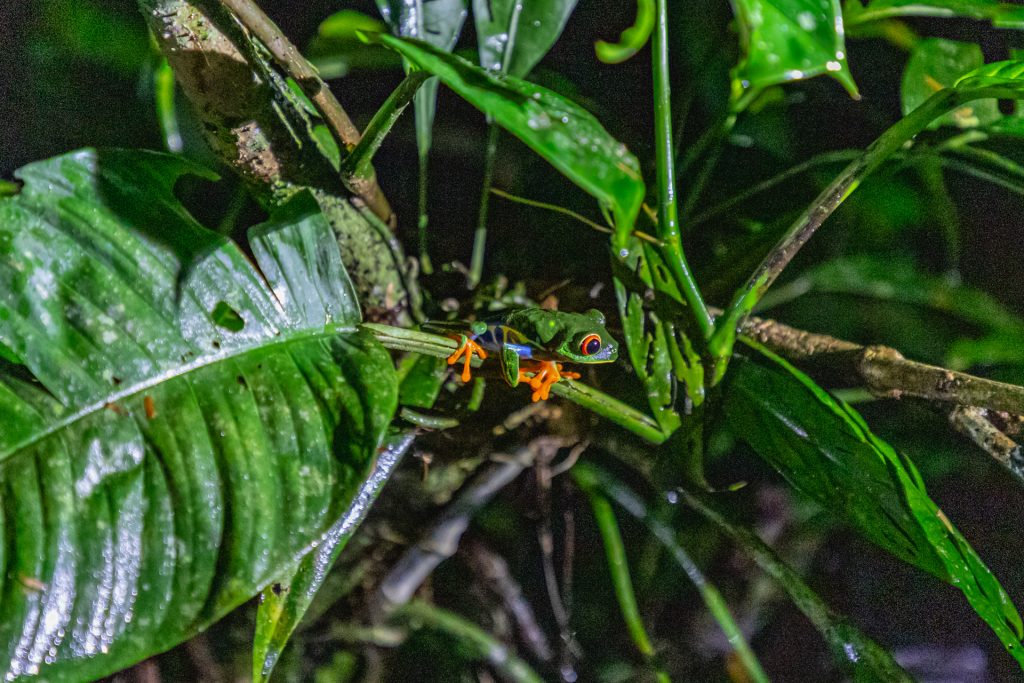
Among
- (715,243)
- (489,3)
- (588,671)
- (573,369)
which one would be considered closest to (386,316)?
(573,369)

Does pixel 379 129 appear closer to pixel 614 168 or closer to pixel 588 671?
pixel 614 168

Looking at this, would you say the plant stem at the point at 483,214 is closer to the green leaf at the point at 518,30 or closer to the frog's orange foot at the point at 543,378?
the green leaf at the point at 518,30

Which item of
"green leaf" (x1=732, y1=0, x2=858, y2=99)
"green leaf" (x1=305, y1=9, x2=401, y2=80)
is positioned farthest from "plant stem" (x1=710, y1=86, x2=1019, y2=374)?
"green leaf" (x1=305, y1=9, x2=401, y2=80)

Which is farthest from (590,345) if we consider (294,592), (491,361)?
(294,592)

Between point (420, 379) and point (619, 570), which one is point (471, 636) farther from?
point (420, 379)

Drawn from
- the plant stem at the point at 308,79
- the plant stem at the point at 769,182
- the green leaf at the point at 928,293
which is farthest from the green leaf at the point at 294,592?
the green leaf at the point at 928,293
